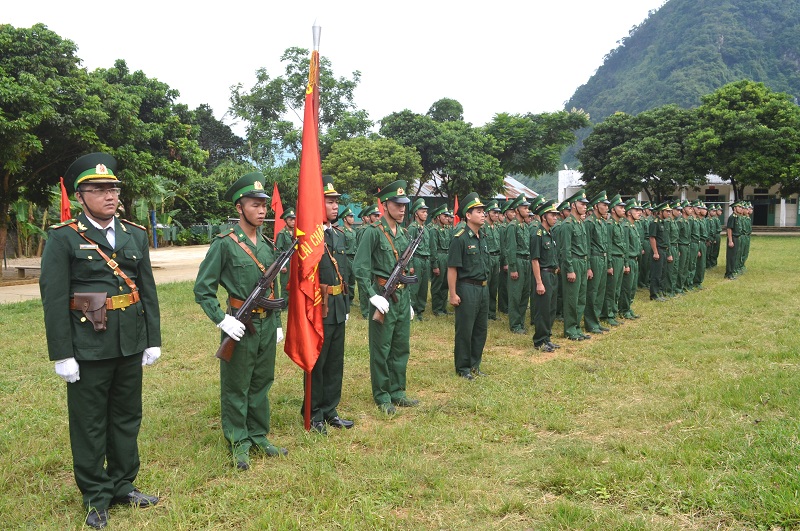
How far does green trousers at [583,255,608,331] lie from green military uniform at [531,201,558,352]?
0.93 m

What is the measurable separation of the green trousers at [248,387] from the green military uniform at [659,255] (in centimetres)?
965

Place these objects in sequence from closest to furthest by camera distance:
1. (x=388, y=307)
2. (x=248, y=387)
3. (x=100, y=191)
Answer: (x=100, y=191)
(x=248, y=387)
(x=388, y=307)

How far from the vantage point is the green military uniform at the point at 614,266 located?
967cm

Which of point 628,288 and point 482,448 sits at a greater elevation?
point 628,288

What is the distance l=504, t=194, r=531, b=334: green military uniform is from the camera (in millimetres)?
9688

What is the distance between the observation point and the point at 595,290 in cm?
909

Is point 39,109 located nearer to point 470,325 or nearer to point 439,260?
point 439,260

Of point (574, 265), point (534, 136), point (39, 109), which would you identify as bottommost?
point (574, 265)

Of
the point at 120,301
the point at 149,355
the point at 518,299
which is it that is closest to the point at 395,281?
the point at 149,355

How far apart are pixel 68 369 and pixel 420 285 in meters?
8.13

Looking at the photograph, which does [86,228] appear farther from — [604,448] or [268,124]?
[268,124]

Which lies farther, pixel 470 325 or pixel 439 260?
pixel 439 260

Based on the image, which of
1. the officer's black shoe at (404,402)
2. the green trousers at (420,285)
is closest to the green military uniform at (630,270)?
the green trousers at (420,285)

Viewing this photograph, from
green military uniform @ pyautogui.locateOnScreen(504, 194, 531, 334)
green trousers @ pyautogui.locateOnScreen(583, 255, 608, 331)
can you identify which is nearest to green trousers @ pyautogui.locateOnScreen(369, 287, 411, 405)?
green military uniform @ pyautogui.locateOnScreen(504, 194, 531, 334)
